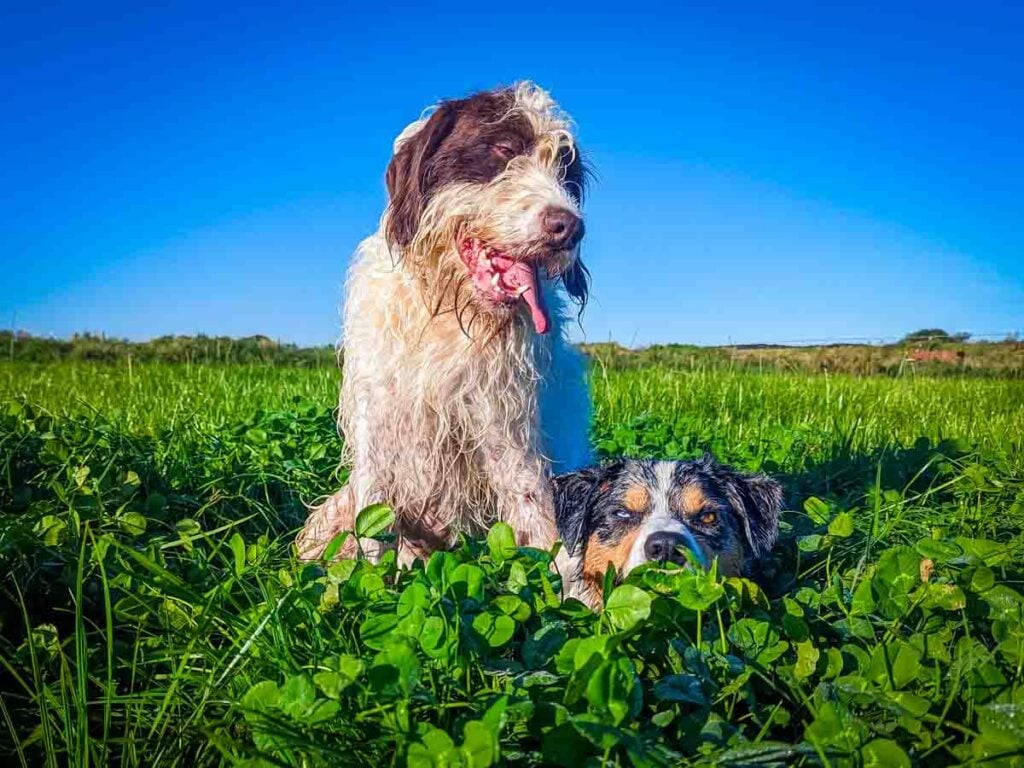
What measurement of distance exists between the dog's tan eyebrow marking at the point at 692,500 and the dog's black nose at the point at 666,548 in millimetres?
421

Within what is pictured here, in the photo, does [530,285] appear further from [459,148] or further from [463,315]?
[459,148]

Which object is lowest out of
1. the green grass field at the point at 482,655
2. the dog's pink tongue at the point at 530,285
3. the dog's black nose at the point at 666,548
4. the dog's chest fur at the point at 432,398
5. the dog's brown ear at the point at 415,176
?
the green grass field at the point at 482,655

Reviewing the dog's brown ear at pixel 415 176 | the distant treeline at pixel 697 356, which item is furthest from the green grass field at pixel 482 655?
the distant treeline at pixel 697 356

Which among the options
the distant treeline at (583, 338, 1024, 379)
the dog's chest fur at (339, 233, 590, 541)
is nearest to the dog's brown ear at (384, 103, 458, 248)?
the dog's chest fur at (339, 233, 590, 541)

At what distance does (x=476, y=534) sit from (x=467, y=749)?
2899mm

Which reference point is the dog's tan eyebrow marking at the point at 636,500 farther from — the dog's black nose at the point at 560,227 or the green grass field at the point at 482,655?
the dog's black nose at the point at 560,227

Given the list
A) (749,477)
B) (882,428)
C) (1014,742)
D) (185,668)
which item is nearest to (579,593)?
(749,477)

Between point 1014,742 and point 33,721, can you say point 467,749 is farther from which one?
point 33,721

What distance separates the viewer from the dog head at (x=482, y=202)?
3705 millimetres

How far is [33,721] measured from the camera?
2.25m

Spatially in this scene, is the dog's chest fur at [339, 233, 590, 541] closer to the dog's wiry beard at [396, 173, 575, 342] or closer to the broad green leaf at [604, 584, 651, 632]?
the dog's wiry beard at [396, 173, 575, 342]

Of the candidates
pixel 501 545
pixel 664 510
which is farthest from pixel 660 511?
pixel 501 545

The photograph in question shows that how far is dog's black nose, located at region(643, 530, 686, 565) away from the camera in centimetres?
309

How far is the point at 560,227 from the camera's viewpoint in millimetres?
3582
